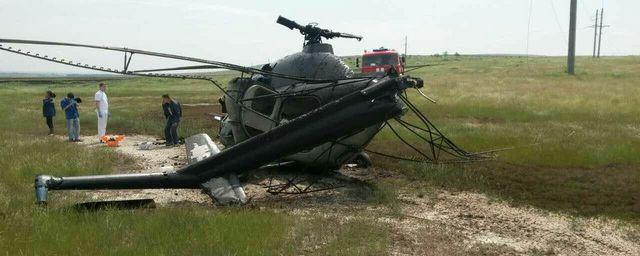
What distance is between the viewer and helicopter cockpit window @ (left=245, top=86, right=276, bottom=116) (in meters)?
10.9

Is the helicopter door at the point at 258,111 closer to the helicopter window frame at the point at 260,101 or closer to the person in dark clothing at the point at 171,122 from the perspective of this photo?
the helicopter window frame at the point at 260,101

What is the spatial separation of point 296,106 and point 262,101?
84 cm

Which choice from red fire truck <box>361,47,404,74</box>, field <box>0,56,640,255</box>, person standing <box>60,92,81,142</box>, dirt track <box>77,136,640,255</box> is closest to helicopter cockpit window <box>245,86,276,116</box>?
dirt track <box>77,136,640,255</box>

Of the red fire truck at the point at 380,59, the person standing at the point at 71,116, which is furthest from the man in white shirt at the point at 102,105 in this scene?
the red fire truck at the point at 380,59

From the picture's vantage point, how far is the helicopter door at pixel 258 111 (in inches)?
425

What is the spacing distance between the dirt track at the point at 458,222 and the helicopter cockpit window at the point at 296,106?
60.2 inches

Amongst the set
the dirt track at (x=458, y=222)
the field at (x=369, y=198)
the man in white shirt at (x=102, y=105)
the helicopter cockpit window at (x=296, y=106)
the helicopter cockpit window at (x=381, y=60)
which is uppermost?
the helicopter cockpit window at (x=381, y=60)

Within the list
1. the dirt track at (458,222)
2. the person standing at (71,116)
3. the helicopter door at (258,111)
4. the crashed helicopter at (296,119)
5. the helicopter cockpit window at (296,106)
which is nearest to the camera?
the dirt track at (458,222)

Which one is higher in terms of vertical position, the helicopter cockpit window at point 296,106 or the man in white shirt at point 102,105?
the helicopter cockpit window at point 296,106

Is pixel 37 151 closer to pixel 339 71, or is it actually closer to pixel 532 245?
pixel 339 71

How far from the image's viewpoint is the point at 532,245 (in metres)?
7.07

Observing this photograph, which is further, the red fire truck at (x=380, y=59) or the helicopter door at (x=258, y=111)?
the red fire truck at (x=380, y=59)

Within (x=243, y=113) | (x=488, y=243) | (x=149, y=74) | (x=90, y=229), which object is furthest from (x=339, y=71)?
(x=90, y=229)

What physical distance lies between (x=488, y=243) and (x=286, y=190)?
14.3 ft
